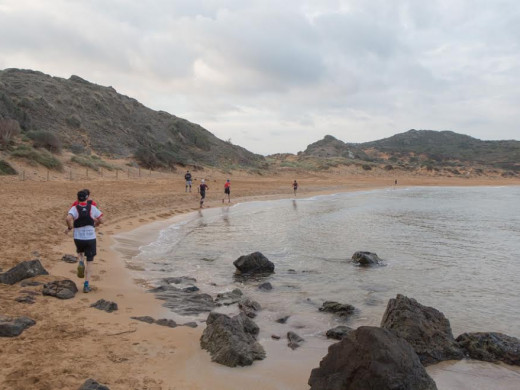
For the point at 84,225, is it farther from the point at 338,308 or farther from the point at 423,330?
the point at 423,330

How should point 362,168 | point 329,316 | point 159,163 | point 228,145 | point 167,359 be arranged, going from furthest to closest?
point 362,168, point 228,145, point 159,163, point 329,316, point 167,359

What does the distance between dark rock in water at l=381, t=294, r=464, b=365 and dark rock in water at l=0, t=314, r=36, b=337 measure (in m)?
4.82

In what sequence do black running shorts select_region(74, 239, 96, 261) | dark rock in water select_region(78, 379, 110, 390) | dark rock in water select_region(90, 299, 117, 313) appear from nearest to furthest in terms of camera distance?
dark rock in water select_region(78, 379, 110, 390), dark rock in water select_region(90, 299, 117, 313), black running shorts select_region(74, 239, 96, 261)

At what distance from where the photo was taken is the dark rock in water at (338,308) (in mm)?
7635

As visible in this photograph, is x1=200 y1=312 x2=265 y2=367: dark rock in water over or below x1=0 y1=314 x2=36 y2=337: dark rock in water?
below

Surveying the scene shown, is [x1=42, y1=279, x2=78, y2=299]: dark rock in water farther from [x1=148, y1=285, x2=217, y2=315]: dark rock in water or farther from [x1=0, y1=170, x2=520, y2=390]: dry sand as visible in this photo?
[x1=148, y1=285, x2=217, y2=315]: dark rock in water

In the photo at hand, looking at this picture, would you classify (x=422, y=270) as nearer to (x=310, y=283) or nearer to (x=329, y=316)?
(x=310, y=283)

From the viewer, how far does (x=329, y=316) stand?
297 inches

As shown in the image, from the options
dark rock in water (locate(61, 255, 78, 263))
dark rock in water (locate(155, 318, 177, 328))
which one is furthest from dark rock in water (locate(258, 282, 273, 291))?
dark rock in water (locate(61, 255, 78, 263))

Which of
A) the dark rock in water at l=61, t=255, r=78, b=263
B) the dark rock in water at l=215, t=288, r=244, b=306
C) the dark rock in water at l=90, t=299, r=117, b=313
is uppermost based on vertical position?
the dark rock in water at l=61, t=255, r=78, b=263

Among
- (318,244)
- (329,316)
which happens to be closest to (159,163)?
(318,244)

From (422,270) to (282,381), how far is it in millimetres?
7643

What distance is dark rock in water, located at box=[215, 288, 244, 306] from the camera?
26.6 feet

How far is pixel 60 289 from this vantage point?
7004 mm
